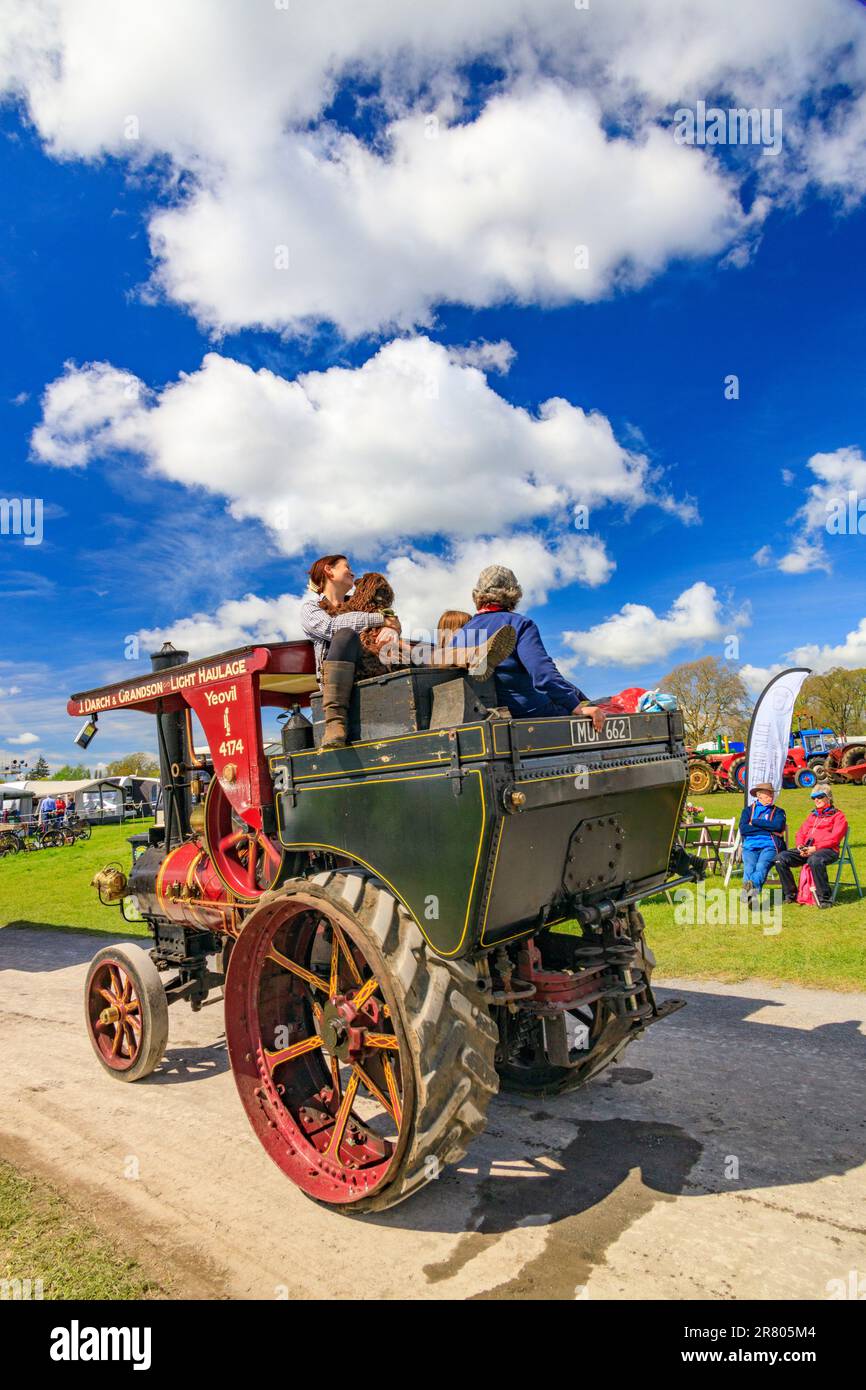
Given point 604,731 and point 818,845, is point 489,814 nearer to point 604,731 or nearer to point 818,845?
point 604,731

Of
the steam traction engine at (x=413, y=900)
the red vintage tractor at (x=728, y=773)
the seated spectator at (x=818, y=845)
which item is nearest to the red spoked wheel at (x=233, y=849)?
the steam traction engine at (x=413, y=900)

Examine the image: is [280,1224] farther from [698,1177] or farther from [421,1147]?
[698,1177]

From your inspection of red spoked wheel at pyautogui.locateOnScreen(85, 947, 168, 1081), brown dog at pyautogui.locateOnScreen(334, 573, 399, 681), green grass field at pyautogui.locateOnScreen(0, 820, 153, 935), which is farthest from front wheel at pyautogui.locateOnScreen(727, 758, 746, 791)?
brown dog at pyautogui.locateOnScreen(334, 573, 399, 681)

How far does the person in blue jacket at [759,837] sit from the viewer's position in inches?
405

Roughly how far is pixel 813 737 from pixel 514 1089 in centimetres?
3671

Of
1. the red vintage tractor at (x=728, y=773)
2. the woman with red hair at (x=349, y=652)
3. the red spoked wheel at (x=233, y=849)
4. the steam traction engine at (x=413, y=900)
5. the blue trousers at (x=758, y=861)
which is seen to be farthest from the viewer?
the red vintage tractor at (x=728, y=773)

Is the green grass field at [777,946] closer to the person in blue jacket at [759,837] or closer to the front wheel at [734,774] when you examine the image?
the person in blue jacket at [759,837]

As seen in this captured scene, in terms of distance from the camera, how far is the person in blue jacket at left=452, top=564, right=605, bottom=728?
3.72 metres

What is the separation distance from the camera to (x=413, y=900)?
321 cm

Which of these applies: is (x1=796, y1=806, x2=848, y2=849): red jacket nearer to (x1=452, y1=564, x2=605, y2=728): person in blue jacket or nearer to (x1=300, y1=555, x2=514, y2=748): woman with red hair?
(x1=452, y1=564, x2=605, y2=728): person in blue jacket

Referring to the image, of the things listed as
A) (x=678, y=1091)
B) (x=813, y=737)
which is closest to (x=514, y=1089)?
(x=678, y=1091)

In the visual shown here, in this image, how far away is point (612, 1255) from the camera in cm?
308

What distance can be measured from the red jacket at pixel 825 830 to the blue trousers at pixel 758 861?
0.48 m

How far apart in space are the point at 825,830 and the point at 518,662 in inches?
317
